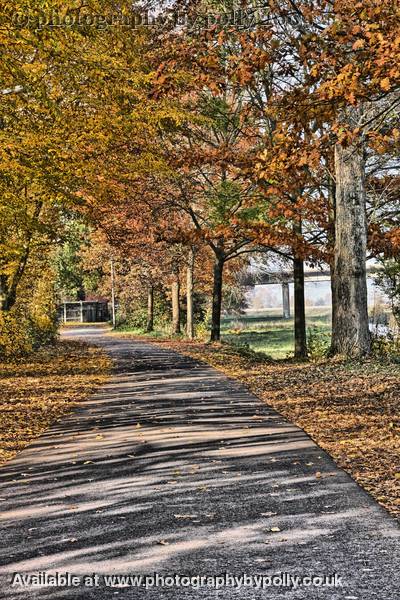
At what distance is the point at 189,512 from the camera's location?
566 centimetres

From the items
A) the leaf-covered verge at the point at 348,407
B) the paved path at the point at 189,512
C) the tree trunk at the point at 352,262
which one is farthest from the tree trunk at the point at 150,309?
the paved path at the point at 189,512

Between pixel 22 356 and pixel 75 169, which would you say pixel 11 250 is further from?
pixel 22 356

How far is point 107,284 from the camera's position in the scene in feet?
187

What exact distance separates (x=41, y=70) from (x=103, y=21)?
5.82 ft

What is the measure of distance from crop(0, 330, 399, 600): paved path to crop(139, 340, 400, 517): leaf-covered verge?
0.93 ft

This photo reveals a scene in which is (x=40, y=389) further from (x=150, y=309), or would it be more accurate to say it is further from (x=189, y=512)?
(x=150, y=309)

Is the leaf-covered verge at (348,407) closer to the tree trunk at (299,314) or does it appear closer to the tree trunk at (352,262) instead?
the tree trunk at (352,262)

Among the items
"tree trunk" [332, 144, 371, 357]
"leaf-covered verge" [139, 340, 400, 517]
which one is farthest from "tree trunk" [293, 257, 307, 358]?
"tree trunk" [332, 144, 371, 357]

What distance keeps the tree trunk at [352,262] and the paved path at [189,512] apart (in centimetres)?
606

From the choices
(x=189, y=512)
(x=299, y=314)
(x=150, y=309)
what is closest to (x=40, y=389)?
(x=189, y=512)

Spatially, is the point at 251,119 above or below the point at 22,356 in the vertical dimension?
above

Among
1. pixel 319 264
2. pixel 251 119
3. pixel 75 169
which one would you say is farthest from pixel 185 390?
pixel 251 119

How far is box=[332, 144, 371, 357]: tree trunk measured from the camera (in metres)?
15.5

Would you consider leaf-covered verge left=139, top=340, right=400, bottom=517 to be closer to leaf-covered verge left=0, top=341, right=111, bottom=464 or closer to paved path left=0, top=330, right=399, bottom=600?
paved path left=0, top=330, right=399, bottom=600
